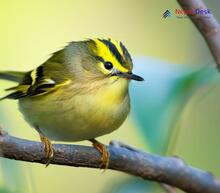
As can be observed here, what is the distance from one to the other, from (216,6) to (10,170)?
0.22 meters

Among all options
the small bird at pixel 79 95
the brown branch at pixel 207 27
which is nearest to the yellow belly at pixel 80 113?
the small bird at pixel 79 95

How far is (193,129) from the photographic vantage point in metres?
0.41

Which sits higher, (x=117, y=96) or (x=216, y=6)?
(x=216, y=6)

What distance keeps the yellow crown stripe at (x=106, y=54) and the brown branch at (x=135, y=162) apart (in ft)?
0.29

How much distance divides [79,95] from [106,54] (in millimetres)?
65

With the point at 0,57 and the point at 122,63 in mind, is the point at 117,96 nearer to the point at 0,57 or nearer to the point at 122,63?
the point at 122,63

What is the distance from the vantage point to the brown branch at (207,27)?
283mm

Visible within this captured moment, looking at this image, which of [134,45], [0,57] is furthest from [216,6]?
[0,57]

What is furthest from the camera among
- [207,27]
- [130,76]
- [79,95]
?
[79,95]

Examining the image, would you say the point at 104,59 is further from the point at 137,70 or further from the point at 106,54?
the point at 137,70

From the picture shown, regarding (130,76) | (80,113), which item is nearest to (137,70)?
(130,76)

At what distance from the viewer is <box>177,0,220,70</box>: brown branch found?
0.28 metres

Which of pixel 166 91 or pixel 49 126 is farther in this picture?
pixel 49 126

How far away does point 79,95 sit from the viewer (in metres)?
0.51
